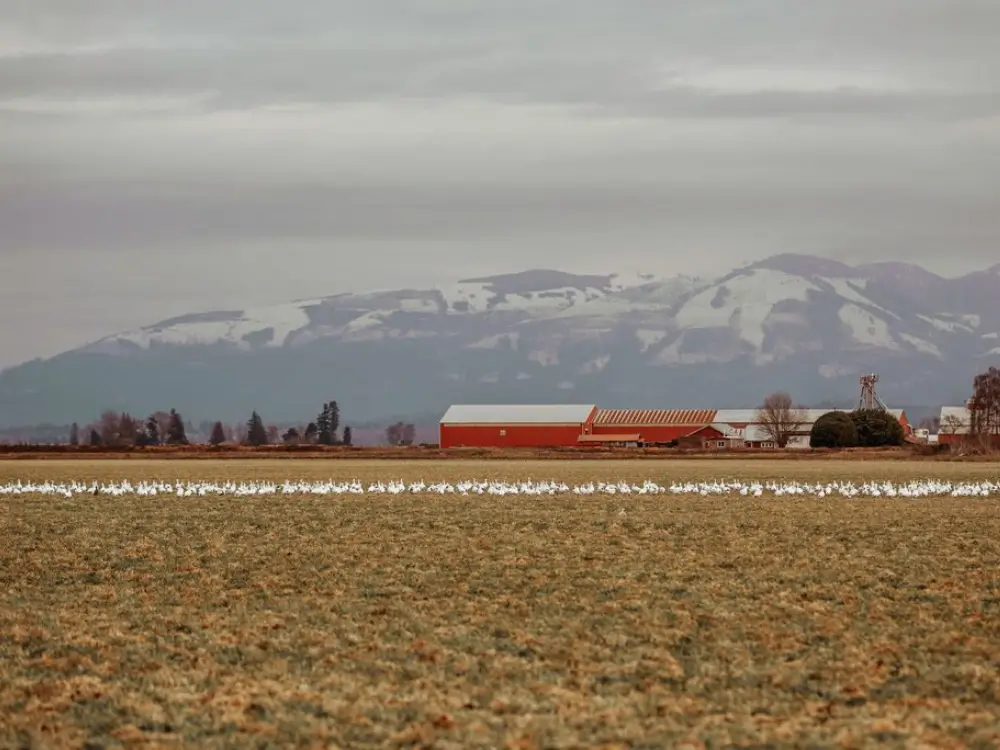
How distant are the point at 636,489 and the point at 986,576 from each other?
22.9 m

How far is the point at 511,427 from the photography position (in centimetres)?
13900

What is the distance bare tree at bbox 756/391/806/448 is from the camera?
146 m

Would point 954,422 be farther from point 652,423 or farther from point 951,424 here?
point 652,423

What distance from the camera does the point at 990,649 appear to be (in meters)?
13.1

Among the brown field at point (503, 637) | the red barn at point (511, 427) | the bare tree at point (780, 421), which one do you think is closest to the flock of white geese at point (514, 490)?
the brown field at point (503, 637)

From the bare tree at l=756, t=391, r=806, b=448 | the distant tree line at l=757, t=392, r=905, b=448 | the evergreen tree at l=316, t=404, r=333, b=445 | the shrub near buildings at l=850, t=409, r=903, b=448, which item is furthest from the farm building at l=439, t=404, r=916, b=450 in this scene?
the evergreen tree at l=316, t=404, r=333, b=445

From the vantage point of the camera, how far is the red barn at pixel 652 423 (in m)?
146

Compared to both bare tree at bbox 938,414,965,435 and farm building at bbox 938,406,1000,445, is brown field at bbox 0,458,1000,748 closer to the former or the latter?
farm building at bbox 938,406,1000,445

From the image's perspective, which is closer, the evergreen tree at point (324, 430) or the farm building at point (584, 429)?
the farm building at point (584, 429)

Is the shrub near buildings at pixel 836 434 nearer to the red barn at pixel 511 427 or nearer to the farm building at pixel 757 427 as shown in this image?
the farm building at pixel 757 427

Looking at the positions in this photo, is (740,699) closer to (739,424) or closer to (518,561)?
(518,561)

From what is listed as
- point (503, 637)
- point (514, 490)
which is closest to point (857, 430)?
point (514, 490)

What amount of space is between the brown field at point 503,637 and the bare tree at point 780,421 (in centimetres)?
11900

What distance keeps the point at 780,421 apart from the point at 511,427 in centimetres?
3125
